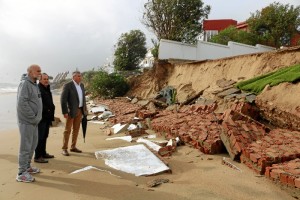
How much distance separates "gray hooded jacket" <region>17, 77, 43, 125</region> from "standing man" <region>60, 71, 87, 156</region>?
1.35 metres

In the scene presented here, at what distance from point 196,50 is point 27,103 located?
1330 cm

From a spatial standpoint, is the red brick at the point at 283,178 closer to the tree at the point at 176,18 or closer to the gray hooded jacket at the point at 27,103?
the gray hooded jacket at the point at 27,103

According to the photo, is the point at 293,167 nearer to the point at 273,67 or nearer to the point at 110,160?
the point at 110,160

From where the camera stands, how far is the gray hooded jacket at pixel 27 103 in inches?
195

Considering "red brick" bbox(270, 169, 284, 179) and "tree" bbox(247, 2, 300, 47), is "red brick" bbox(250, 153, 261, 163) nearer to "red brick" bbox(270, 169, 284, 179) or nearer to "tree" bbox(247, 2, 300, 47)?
"red brick" bbox(270, 169, 284, 179)

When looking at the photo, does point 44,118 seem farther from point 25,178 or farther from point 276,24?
point 276,24

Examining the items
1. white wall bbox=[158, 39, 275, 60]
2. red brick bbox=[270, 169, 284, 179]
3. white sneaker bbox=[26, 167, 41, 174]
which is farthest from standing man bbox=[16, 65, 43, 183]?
white wall bbox=[158, 39, 275, 60]

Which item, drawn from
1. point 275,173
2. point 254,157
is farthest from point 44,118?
point 275,173

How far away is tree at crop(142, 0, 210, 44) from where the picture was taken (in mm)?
21078

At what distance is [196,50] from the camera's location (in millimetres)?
17156

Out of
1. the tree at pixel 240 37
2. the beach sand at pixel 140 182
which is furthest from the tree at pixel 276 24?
the beach sand at pixel 140 182

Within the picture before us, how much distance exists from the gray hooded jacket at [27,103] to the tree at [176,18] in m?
17.2

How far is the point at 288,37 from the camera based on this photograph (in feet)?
73.7

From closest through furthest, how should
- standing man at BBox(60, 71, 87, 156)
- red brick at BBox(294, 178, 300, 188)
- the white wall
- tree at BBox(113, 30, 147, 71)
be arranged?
1. red brick at BBox(294, 178, 300, 188)
2. standing man at BBox(60, 71, 87, 156)
3. the white wall
4. tree at BBox(113, 30, 147, 71)
